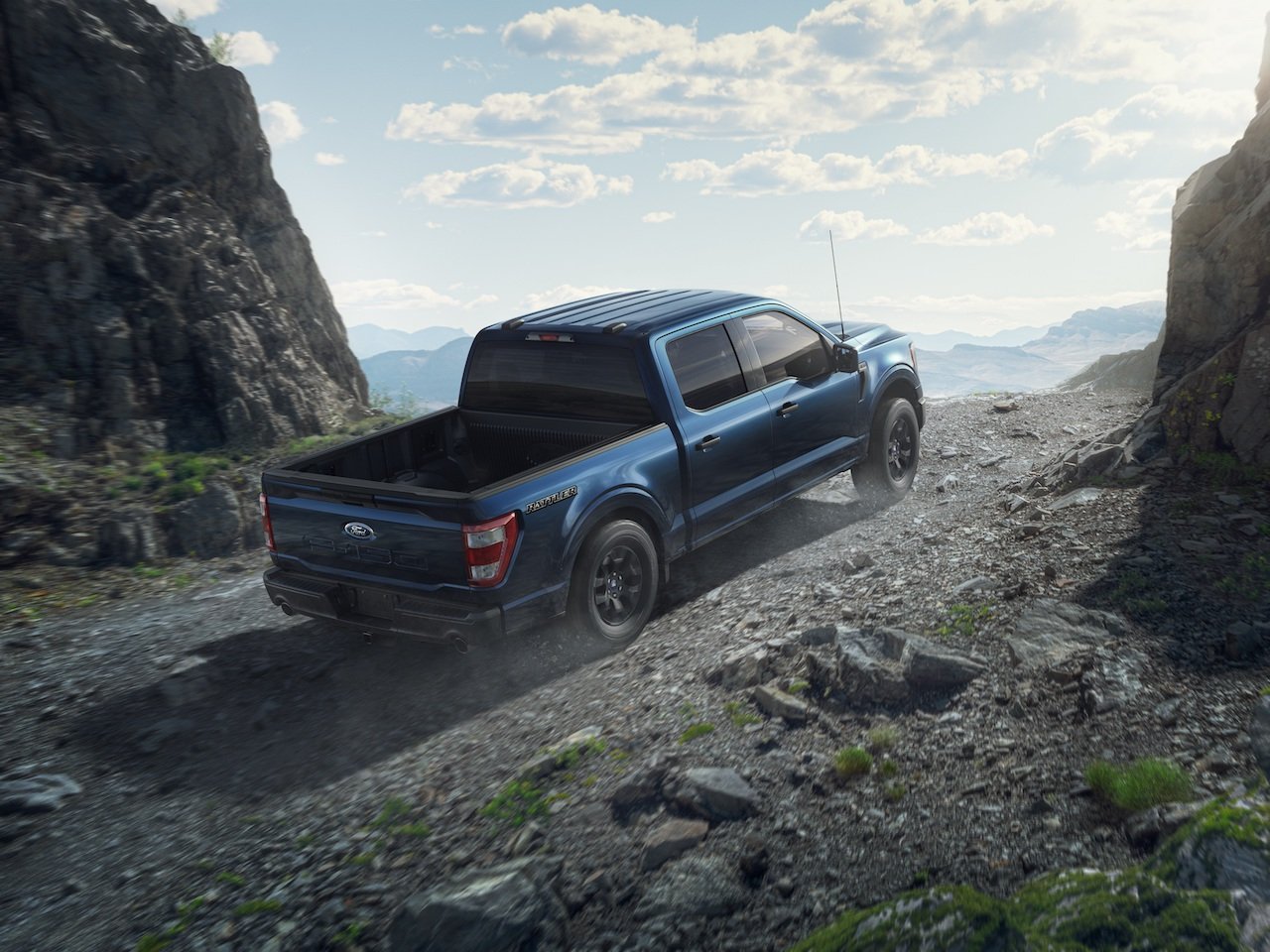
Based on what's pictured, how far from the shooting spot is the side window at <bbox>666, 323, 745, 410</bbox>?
6684 mm

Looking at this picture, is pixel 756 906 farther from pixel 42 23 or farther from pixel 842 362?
Answer: pixel 42 23

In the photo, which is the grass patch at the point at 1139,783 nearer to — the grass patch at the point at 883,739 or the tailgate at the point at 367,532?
the grass patch at the point at 883,739

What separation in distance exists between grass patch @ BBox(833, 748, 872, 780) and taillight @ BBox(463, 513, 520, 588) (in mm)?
1978

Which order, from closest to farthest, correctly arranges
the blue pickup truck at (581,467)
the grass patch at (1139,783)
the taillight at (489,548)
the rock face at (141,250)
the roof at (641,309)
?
the grass patch at (1139,783)
the taillight at (489,548)
the blue pickup truck at (581,467)
the roof at (641,309)
the rock face at (141,250)

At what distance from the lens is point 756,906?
3.61 m

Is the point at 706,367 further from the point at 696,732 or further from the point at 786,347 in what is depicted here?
the point at 696,732

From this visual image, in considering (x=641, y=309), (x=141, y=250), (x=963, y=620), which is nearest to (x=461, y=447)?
(x=641, y=309)

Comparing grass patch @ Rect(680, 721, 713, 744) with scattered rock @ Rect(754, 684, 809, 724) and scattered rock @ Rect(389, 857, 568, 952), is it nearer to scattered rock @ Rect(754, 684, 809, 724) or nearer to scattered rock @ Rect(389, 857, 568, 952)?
→ scattered rock @ Rect(754, 684, 809, 724)

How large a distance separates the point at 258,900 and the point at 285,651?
8.66 ft

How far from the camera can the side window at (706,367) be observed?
6.68 meters

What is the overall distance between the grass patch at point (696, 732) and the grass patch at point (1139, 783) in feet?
5.47

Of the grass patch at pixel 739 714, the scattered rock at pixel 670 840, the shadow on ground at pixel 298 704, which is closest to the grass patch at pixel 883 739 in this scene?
the grass patch at pixel 739 714

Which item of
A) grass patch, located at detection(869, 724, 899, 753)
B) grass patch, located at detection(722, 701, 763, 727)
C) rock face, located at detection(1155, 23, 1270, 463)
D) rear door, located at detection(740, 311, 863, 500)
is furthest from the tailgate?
rock face, located at detection(1155, 23, 1270, 463)

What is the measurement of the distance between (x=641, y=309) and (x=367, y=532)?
2697 mm
